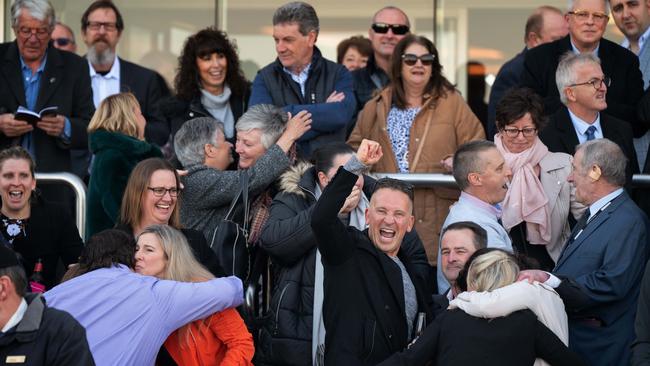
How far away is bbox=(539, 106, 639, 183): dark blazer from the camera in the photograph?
9125 millimetres

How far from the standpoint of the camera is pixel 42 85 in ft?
33.9

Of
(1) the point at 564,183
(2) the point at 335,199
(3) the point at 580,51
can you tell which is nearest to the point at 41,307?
(2) the point at 335,199

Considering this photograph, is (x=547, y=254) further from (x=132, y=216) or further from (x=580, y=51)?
(x=132, y=216)

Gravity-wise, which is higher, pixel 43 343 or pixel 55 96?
pixel 55 96

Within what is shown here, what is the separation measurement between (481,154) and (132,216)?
6.93 feet

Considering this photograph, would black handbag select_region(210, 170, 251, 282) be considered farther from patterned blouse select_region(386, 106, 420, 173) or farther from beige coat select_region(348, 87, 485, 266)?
patterned blouse select_region(386, 106, 420, 173)

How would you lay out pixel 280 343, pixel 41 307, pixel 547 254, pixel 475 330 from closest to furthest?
pixel 41 307
pixel 475 330
pixel 280 343
pixel 547 254

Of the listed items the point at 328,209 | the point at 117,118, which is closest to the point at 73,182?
the point at 117,118

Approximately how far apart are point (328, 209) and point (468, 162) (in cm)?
147

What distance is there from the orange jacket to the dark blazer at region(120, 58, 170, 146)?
116 inches

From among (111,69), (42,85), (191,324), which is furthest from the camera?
(111,69)

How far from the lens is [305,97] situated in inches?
391

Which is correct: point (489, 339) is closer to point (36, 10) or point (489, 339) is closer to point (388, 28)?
point (388, 28)

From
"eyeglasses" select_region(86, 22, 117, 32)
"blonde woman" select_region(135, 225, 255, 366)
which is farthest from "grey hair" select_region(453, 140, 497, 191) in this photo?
"eyeglasses" select_region(86, 22, 117, 32)
